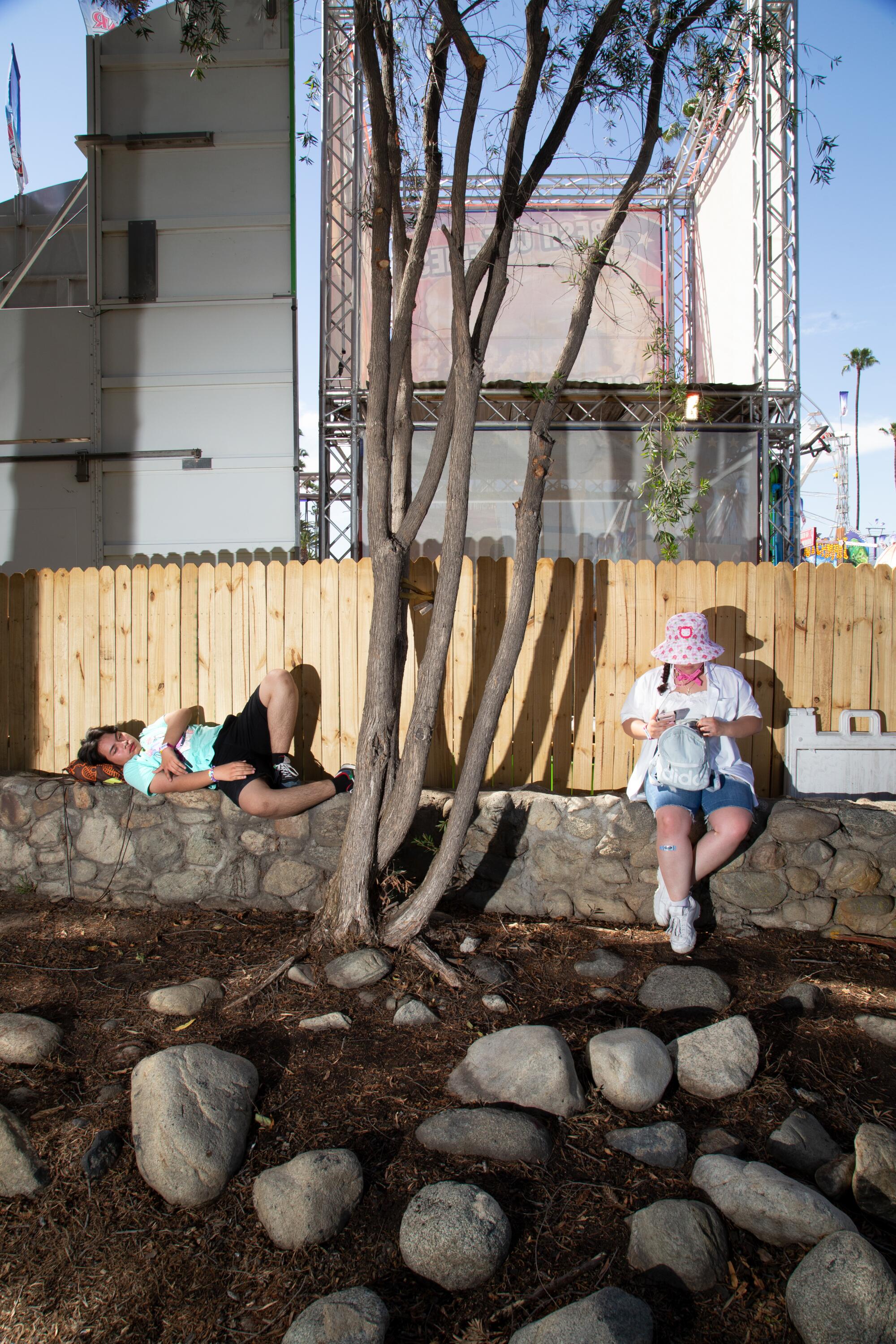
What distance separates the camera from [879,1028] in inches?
124

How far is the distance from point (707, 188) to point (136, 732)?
521 inches

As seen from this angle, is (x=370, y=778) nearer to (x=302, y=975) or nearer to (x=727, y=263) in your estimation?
(x=302, y=975)

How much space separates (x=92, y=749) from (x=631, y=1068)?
11.7 ft

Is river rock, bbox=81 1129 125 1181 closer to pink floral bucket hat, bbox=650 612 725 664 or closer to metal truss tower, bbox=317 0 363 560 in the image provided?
pink floral bucket hat, bbox=650 612 725 664

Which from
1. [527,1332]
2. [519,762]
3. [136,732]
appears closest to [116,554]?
[136,732]

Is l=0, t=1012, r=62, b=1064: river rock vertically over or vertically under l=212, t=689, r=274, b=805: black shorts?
under

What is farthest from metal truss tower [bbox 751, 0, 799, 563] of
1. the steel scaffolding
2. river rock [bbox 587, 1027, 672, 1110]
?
river rock [bbox 587, 1027, 672, 1110]

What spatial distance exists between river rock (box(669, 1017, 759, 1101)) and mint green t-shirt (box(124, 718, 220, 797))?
284 centimetres

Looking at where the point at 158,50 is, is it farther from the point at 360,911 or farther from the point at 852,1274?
the point at 852,1274

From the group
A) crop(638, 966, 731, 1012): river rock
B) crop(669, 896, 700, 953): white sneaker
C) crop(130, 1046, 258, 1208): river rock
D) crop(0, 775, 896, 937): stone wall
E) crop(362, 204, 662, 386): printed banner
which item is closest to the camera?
crop(130, 1046, 258, 1208): river rock

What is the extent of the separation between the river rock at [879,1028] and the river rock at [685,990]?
1.59 ft

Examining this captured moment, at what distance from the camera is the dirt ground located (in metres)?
1.95

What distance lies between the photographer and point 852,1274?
1.85m

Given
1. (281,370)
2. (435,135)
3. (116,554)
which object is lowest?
(116,554)
